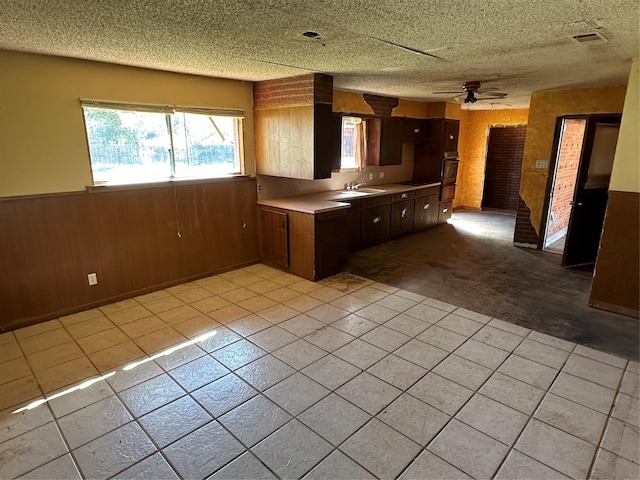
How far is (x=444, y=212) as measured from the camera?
772 cm

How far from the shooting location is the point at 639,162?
3449mm

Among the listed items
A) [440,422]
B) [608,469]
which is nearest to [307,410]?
[440,422]

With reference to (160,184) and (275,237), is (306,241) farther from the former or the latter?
(160,184)

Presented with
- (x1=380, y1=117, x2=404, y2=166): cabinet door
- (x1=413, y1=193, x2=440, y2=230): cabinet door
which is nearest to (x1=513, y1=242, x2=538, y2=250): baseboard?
(x1=413, y1=193, x2=440, y2=230): cabinet door

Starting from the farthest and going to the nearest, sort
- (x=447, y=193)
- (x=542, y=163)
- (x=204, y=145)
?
(x=447, y=193)
(x=542, y=163)
(x=204, y=145)

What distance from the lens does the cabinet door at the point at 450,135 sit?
722cm

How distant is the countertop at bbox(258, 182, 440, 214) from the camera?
464cm

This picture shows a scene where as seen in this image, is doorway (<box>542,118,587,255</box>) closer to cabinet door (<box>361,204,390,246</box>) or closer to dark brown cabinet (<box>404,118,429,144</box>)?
dark brown cabinet (<box>404,118,429,144</box>)

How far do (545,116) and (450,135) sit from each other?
2035mm

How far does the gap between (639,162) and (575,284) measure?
1.63 m

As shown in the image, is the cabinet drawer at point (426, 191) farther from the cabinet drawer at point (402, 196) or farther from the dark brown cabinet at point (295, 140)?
the dark brown cabinet at point (295, 140)

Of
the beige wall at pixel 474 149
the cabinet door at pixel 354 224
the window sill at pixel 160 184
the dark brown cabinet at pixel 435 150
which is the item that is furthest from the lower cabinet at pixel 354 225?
the beige wall at pixel 474 149

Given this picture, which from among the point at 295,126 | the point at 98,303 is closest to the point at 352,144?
the point at 295,126

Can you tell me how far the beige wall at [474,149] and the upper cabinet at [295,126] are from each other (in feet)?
18.3
